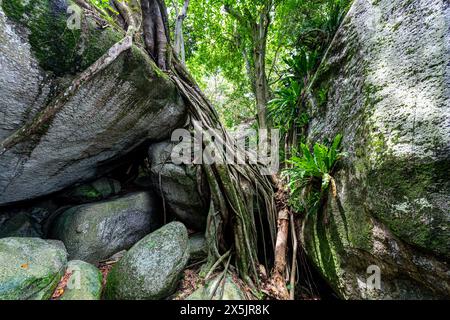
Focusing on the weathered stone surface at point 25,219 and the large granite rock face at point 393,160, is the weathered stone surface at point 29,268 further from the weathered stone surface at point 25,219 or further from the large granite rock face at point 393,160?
the large granite rock face at point 393,160

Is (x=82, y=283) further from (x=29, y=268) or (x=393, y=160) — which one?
(x=393, y=160)

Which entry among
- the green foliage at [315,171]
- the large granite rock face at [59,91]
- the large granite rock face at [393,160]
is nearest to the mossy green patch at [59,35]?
the large granite rock face at [59,91]

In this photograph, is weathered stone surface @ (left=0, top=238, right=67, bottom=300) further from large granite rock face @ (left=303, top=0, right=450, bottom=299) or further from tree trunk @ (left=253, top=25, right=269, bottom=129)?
tree trunk @ (left=253, top=25, right=269, bottom=129)

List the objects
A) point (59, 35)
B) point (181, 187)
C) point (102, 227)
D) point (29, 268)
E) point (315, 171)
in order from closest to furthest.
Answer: point (29, 268) → point (59, 35) → point (315, 171) → point (102, 227) → point (181, 187)

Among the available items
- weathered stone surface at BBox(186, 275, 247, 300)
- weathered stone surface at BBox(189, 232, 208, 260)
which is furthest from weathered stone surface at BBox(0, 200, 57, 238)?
weathered stone surface at BBox(186, 275, 247, 300)

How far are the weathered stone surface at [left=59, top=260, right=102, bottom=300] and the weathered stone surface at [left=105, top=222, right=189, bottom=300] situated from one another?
5.3 inches

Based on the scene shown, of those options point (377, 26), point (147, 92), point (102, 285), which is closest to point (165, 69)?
point (147, 92)

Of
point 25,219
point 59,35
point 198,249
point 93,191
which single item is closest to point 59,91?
point 59,35

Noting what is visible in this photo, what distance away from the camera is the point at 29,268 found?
6.55ft

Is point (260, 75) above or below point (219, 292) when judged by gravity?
above

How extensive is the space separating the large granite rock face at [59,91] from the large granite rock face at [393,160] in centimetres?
256

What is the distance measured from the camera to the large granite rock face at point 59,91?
200cm

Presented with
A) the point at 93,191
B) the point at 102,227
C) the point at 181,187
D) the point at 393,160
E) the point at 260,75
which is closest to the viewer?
the point at 393,160

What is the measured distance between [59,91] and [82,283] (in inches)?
81.4
